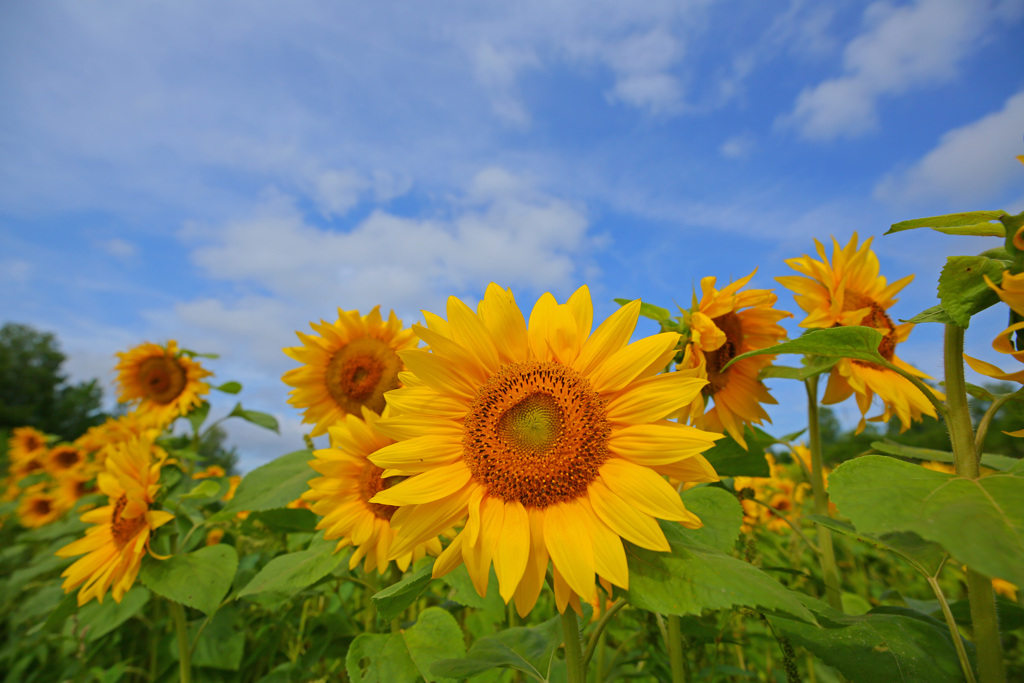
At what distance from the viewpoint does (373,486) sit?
1.98 metres

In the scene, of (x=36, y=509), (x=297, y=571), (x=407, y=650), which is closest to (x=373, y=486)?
(x=297, y=571)

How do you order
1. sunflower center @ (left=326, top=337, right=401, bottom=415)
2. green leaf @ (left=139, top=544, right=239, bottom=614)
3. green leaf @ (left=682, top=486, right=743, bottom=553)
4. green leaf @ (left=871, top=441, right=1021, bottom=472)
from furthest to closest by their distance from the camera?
sunflower center @ (left=326, top=337, right=401, bottom=415) → green leaf @ (left=139, top=544, right=239, bottom=614) → green leaf @ (left=871, top=441, right=1021, bottom=472) → green leaf @ (left=682, top=486, right=743, bottom=553)

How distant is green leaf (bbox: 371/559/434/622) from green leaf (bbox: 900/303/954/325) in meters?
1.22

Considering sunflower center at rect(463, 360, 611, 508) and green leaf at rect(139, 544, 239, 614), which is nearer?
sunflower center at rect(463, 360, 611, 508)

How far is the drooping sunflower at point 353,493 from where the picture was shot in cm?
194

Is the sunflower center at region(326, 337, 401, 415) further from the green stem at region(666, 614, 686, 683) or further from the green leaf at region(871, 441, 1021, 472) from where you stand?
the green leaf at region(871, 441, 1021, 472)

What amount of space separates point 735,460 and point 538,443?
28.7 inches

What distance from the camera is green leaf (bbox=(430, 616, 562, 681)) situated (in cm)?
117

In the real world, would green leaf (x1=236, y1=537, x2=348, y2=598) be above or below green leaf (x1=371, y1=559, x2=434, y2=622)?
below

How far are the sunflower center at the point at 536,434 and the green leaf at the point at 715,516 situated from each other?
339 millimetres

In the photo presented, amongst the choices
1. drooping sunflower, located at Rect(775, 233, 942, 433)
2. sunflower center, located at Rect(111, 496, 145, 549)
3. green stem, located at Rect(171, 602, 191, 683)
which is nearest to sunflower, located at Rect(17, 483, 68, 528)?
sunflower center, located at Rect(111, 496, 145, 549)

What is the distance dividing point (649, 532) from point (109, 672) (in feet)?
9.30

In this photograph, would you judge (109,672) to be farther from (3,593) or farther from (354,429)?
(3,593)

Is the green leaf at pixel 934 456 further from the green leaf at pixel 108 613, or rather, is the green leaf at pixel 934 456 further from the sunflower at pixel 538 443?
the green leaf at pixel 108 613
